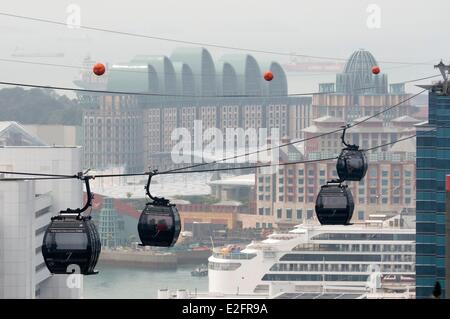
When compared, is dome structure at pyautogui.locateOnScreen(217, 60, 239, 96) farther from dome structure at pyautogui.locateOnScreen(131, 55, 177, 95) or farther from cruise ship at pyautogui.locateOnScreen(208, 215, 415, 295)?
cruise ship at pyautogui.locateOnScreen(208, 215, 415, 295)

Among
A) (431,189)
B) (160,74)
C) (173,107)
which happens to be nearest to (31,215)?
(431,189)

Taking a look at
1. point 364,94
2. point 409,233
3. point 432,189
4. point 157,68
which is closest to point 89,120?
point 157,68

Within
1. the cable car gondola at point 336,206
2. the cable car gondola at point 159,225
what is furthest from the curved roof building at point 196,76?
the cable car gondola at point 159,225

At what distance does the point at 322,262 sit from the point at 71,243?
63096 millimetres

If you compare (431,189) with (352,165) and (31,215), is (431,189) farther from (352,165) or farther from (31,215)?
(352,165)

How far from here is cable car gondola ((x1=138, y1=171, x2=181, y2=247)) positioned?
11.6 metres

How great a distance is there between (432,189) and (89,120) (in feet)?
283

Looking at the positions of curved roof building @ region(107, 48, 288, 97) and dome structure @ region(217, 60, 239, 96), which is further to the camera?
dome structure @ region(217, 60, 239, 96)

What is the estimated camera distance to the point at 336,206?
1401 centimetres

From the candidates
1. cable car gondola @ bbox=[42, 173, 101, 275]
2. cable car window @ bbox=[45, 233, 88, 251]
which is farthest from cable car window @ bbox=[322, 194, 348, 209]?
cable car window @ bbox=[45, 233, 88, 251]

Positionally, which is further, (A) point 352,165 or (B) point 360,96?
(B) point 360,96

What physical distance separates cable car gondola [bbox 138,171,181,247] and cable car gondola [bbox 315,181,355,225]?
8.01 ft

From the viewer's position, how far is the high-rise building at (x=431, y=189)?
153ft
